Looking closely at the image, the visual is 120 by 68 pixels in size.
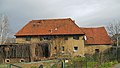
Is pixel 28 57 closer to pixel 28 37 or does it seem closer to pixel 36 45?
pixel 36 45

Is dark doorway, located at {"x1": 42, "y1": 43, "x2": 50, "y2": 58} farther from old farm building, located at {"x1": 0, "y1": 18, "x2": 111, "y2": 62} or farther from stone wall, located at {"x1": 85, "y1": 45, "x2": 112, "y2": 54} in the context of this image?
stone wall, located at {"x1": 85, "y1": 45, "x2": 112, "y2": 54}

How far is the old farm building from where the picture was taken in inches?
1624

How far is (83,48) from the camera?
4697 cm

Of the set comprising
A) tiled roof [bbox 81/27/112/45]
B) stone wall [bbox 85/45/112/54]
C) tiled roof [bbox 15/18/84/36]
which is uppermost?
tiled roof [bbox 15/18/84/36]

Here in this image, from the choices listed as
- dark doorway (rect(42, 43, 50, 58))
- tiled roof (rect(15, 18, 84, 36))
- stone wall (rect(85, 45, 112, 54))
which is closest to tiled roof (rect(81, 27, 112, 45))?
stone wall (rect(85, 45, 112, 54))

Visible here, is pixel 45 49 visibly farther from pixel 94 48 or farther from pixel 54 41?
pixel 94 48

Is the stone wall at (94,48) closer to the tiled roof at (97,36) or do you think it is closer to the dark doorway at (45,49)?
the tiled roof at (97,36)

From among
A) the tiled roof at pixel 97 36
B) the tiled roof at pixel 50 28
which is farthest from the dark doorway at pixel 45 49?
the tiled roof at pixel 97 36

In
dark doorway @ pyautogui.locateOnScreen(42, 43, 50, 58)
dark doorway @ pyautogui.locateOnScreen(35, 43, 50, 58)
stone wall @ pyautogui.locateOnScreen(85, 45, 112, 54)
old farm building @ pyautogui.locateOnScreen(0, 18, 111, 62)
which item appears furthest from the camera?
stone wall @ pyautogui.locateOnScreen(85, 45, 112, 54)

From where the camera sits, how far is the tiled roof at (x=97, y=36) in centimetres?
4888

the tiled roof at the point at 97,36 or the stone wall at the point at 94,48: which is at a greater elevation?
the tiled roof at the point at 97,36

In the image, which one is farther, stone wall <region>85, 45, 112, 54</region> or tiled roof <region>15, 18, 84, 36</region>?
tiled roof <region>15, 18, 84, 36</region>

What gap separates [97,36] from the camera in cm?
5103

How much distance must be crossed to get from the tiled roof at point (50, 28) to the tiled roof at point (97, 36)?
13.0 ft
